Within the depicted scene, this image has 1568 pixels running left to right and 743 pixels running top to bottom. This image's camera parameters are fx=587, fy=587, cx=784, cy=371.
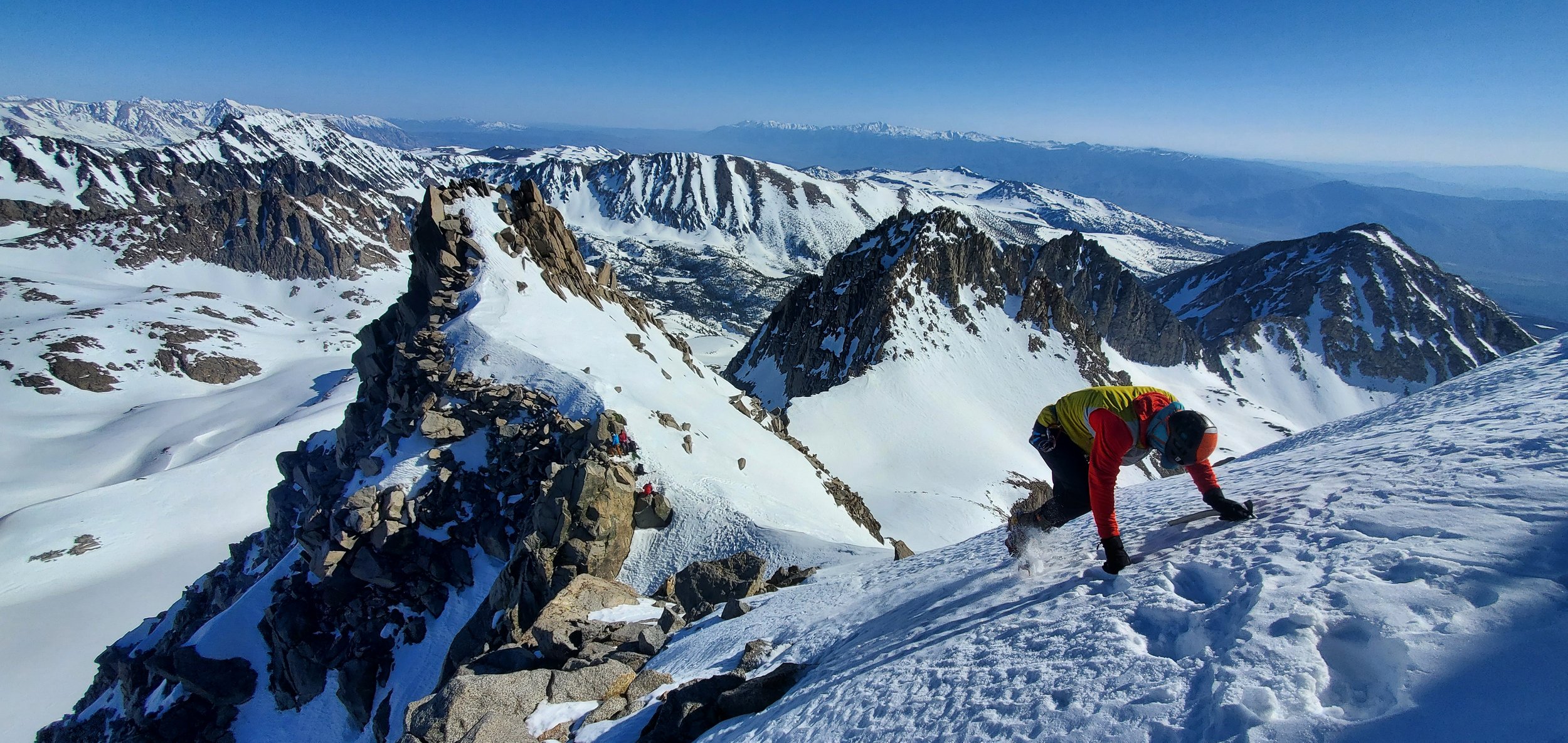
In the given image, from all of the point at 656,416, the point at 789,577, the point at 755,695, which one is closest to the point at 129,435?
the point at 656,416

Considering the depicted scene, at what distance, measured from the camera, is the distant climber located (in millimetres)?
6395

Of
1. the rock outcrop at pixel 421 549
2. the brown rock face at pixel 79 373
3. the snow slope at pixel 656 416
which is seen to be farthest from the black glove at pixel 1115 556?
the brown rock face at pixel 79 373

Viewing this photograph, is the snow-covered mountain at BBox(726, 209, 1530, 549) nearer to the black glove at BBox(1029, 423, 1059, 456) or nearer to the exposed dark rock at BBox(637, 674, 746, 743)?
the black glove at BBox(1029, 423, 1059, 456)

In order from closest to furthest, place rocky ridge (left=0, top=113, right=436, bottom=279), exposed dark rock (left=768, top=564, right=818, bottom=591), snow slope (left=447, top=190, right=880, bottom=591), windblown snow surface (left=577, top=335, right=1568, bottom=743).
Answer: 1. windblown snow surface (left=577, top=335, right=1568, bottom=743)
2. exposed dark rock (left=768, top=564, right=818, bottom=591)
3. snow slope (left=447, top=190, right=880, bottom=591)
4. rocky ridge (left=0, top=113, right=436, bottom=279)

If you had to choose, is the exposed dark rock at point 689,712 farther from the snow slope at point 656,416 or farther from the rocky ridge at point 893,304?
the rocky ridge at point 893,304

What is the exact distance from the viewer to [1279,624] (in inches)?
175

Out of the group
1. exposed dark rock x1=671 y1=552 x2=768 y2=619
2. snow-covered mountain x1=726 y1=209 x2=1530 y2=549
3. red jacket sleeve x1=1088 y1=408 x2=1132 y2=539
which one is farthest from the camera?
snow-covered mountain x1=726 y1=209 x2=1530 y2=549

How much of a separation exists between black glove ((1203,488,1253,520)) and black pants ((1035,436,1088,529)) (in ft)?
4.53

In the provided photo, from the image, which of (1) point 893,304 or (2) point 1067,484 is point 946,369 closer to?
(1) point 893,304

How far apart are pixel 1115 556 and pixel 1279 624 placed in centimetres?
205

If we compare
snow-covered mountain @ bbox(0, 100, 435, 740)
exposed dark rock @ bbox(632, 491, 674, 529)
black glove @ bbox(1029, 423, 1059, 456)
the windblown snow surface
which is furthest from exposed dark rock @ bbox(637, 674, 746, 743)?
snow-covered mountain @ bbox(0, 100, 435, 740)

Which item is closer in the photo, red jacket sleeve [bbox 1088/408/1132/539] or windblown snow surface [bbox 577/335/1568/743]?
windblown snow surface [bbox 577/335/1568/743]

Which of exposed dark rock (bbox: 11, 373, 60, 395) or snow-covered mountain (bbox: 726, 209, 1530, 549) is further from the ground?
snow-covered mountain (bbox: 726, 209, 1530, 549)

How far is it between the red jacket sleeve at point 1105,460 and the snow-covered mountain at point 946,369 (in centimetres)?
2585
